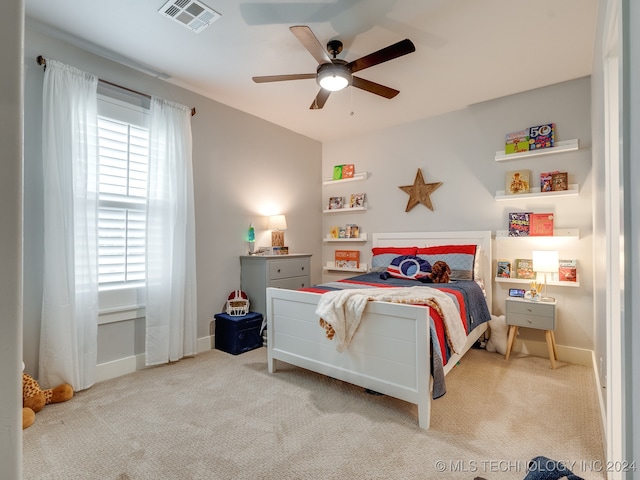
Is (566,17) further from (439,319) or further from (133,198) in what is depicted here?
(133,198)

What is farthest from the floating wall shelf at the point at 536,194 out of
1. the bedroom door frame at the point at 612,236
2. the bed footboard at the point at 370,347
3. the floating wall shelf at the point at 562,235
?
the bed footboard at the point at 370,347

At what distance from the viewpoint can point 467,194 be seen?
12.2 feet

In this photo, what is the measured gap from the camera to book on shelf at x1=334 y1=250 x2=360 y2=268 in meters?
4.62

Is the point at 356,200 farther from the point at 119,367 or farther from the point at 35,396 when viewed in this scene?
the point at 35,396

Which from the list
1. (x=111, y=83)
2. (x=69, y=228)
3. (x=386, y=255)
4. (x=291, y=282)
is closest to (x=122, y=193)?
(x=69, y=228)

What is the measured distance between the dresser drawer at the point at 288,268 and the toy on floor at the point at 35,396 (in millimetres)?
1889

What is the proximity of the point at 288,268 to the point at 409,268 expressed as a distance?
1349mm

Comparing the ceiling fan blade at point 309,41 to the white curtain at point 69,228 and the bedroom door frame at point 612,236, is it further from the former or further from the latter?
the white curtain at point 69,228

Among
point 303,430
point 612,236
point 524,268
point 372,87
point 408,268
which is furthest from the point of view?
point 408,268

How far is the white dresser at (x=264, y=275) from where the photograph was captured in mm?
3549

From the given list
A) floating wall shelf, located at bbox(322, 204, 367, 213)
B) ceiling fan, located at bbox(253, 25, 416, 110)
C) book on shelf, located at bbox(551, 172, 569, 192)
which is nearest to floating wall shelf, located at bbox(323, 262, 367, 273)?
floating wall shelf, located at bbox(322, 204, 367, 213)

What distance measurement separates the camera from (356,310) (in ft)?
7.28

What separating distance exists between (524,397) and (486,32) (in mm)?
2661

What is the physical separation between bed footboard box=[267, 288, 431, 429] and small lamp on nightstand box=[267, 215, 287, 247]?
1348 mm
